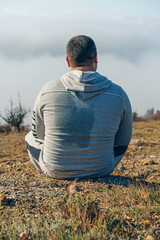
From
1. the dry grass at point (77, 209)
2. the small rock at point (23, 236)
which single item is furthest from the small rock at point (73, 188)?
the small rock at point (23, 236)

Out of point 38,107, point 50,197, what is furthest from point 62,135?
point 50,197

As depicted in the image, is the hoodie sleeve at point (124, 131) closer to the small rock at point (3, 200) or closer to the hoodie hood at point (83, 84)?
the hoodie hood at point (83, 84)

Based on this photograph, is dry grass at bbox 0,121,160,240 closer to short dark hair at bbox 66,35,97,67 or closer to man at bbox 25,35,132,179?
man at bbox 25,35,132,179

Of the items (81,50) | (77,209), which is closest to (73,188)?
(77,209)

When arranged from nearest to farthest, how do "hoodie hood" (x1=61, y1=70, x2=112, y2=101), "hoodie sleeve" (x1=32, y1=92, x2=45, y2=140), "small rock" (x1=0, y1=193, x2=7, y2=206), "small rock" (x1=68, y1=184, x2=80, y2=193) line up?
1. "small rock" (x1=0, y1=193, x2=7, y2=206)
2. "hoodie hood" (x1=61, y1=70, x2=112, y2=101)
3. "small rock" (x1=68, y1=184, x2=80, y2=193)
4. "hoodie sleeve" (x1=32, y1=92, x2=45, y2=140)

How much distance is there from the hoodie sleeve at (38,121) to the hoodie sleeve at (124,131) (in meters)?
1.03

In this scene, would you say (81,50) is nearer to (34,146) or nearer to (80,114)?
(80,114)

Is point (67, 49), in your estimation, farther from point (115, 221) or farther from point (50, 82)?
point (115, 221)

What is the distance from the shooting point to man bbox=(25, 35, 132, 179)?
307 cm

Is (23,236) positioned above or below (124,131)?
below

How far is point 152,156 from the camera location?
18.3 feet

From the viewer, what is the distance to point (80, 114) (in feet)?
9.99

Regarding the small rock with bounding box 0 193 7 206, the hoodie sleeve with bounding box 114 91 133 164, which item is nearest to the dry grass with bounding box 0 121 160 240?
the small rock with bounding box 0 193 7 206

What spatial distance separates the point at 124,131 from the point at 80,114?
83cm
